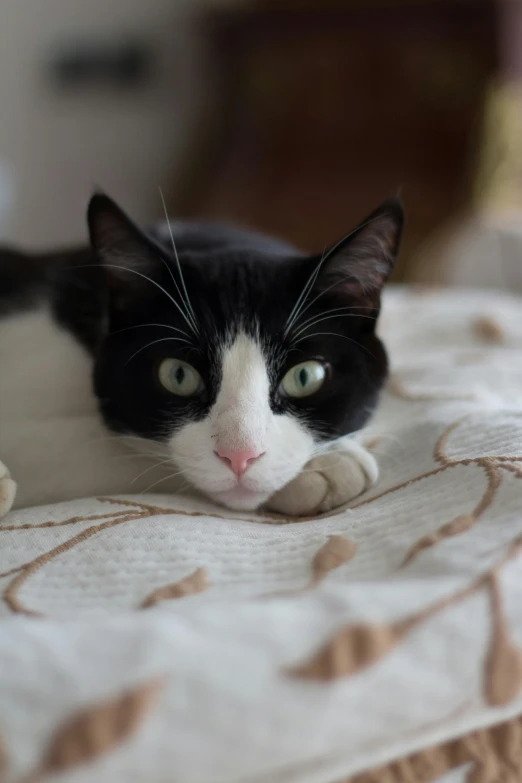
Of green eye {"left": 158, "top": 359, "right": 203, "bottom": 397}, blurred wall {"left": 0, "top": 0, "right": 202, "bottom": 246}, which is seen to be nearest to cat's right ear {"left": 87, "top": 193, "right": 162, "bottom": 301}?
green eye {"left": 158, "top": 359, "right": 203, "bottom": 397}

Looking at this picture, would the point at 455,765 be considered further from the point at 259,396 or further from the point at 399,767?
the point at 259,396

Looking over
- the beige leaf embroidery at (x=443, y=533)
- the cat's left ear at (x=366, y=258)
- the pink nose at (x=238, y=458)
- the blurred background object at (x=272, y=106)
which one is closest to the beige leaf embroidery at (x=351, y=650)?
the beige leaf embroidery at (x=443, y=533)

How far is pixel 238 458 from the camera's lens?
759 millimetres

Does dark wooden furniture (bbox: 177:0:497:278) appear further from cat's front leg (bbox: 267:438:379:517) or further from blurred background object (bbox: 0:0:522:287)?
cat's front leg (bbox: 267:438:379:517)

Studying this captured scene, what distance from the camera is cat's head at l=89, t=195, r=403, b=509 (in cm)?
79

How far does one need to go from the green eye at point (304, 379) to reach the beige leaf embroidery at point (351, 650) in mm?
388

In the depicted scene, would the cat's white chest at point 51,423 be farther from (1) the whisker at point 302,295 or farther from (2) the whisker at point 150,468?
(1) the whisker at point 302,295

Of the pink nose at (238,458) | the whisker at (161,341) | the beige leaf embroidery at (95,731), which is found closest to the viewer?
the beige leaf embroidery at (95,731)

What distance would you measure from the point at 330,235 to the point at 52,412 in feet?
7.70

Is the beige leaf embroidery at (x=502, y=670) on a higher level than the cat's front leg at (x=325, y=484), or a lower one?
higher

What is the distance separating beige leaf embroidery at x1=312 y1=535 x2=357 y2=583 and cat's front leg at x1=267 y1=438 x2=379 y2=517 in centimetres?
14

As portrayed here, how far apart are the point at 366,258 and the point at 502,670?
55cm

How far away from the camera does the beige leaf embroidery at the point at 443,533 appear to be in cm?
62

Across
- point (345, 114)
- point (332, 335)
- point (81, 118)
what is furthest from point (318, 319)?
point (81, 118)
